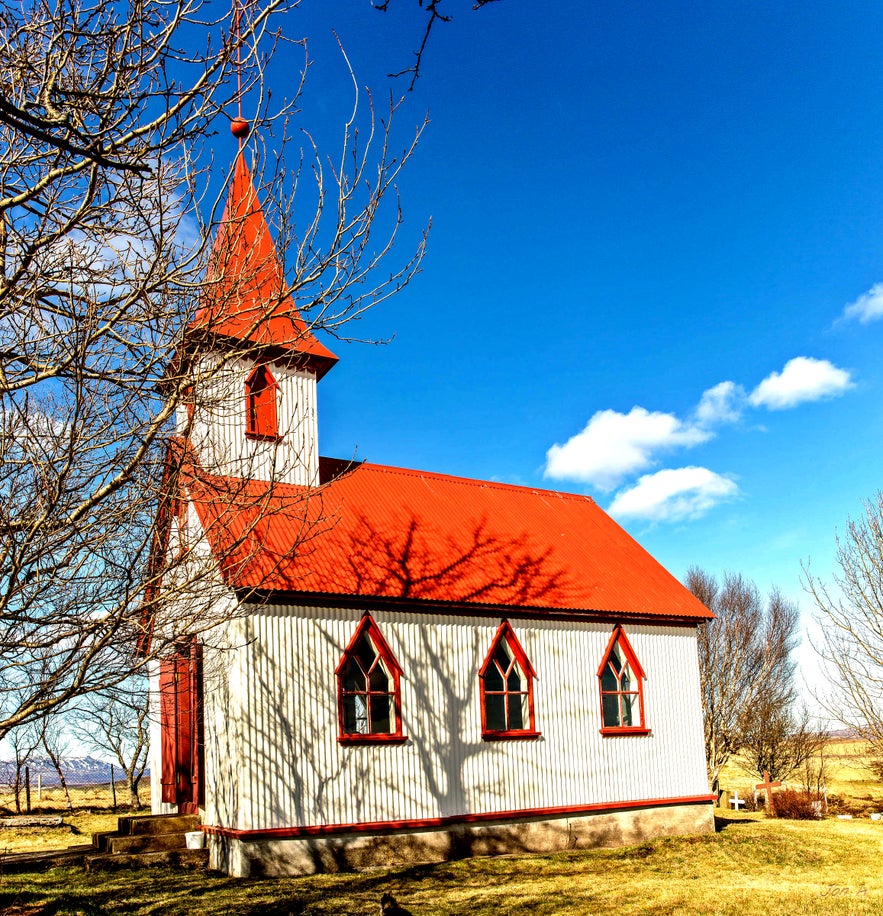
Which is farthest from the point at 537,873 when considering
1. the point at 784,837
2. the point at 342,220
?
A: the point at 342,220

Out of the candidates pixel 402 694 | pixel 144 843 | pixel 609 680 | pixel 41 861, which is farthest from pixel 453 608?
pixel 41 861

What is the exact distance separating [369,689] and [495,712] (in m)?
3.06

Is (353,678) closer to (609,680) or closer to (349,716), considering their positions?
(349,716)

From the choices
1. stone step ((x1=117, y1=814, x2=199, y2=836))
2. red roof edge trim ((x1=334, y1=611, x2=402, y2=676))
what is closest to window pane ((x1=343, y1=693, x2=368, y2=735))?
red roof edge trim ((x1=334, y1=611, x2=402, y2=676))

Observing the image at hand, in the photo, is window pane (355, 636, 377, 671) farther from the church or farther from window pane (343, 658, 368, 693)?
window pane (343, 658, 368, 693)

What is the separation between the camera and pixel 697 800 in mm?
20969

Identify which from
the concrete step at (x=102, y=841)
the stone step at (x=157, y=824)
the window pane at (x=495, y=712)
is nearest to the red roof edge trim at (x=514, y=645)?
the window pane at (x=495, y=712)

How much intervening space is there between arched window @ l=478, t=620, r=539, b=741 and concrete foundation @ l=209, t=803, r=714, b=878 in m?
1.80

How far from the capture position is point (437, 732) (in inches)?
684

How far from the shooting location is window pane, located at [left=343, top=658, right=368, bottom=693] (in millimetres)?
16625

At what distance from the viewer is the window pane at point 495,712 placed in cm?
1823

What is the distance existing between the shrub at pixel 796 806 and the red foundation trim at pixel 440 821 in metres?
8.51

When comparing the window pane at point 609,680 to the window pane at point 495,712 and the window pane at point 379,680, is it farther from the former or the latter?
the window pane at point 379,680

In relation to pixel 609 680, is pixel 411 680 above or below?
above
